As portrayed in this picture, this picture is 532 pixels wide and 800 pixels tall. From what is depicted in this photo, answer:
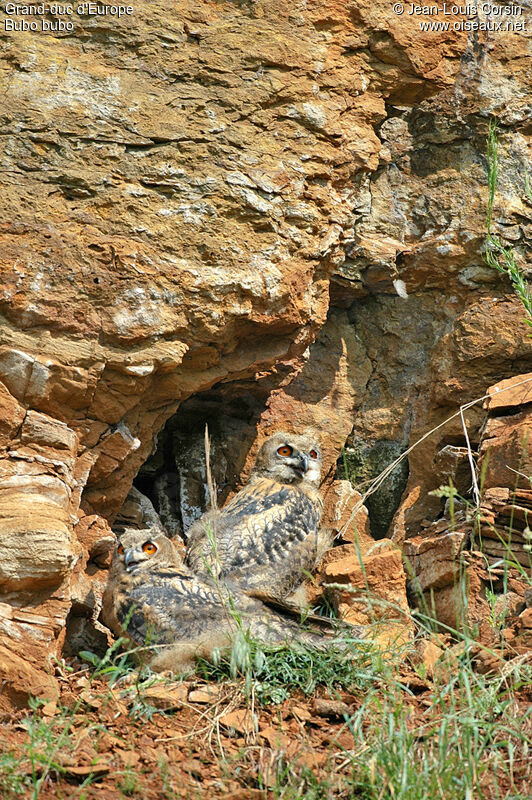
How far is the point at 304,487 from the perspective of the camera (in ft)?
19.0

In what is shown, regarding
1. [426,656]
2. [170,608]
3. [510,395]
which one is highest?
[510,395]

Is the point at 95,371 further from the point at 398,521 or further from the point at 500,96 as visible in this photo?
the point at 500,96

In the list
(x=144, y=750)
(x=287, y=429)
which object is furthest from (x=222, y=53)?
(x=144, y=750)

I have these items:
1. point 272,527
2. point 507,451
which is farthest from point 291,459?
point 507,451

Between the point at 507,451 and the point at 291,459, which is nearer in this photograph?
the point at 507,451

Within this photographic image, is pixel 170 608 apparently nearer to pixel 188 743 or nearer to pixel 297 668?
pixel 297 668

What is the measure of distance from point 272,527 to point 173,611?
107 centimetres

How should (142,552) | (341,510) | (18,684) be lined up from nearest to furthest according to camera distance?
(18,684)
(142,552)
(341,510)

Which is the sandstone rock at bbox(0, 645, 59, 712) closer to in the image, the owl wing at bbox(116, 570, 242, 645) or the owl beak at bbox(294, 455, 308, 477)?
the owl wing at bbox(116, 570, 242, 645)

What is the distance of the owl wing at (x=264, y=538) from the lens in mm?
5023

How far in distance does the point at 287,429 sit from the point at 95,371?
6.37ft

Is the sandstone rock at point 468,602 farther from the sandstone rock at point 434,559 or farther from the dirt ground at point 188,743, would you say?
the dirt ground at point 188,743

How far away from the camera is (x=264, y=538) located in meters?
5.24

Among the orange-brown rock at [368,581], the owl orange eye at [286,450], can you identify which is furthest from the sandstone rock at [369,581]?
the owl orange eye at [286,450]
